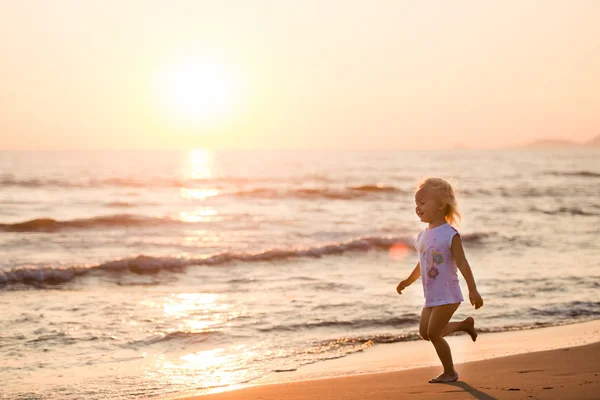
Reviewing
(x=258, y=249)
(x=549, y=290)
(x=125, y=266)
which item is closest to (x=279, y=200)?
(x=258, y=249)

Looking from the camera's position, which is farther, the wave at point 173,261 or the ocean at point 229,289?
the wave at point 173,261

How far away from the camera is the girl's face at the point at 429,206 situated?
5016 mm

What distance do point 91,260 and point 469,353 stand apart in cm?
986

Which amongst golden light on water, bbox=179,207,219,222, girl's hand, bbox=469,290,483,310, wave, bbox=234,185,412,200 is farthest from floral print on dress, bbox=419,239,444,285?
wave, bbox=234,185,412,200

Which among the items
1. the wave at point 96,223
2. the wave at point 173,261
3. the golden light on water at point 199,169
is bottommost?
the wave at point 173,261

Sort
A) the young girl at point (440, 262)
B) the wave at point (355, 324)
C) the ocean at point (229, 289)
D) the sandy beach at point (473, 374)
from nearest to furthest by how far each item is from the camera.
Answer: the sandy beach at point (473, 374) < the young girl at point (440, 262) < the ocean at point (229, 289) < the wave at point (355, 324)

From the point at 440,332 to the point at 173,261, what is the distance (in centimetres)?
942

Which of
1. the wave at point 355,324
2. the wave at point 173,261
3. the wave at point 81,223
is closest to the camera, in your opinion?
the wave at point 355,324

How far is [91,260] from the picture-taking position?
14.4 metres

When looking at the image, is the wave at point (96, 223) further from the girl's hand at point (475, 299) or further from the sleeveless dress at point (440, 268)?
the girl's hand at point (475, 299)

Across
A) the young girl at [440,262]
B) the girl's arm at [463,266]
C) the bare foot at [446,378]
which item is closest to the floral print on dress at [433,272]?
the young girl at [440,262]

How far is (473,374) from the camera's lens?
538 cm

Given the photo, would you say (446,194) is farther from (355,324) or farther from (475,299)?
(355,324)

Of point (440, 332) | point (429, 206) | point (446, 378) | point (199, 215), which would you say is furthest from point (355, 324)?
point (199, 215)
